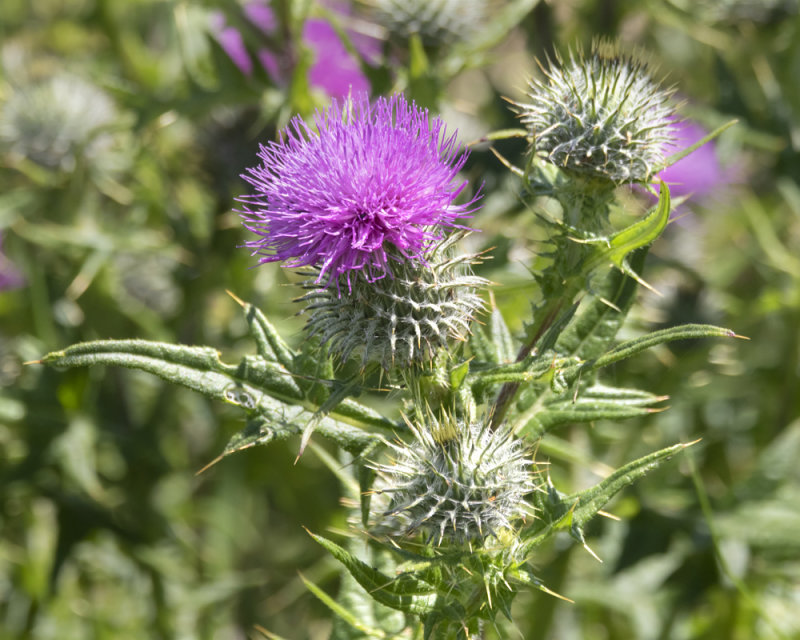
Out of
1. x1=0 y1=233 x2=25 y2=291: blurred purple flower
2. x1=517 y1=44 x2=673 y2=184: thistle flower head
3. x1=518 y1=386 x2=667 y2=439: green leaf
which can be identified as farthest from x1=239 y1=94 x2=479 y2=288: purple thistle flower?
x1=0 y1=233 x2=25 y2=291: blurred purple flower

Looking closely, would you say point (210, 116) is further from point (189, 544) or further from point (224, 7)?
point (189, 544)

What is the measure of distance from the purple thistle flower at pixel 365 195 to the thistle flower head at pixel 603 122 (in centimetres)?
35

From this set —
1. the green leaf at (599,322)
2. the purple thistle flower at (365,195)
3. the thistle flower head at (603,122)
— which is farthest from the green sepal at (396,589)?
the thistle flower head at (603,122)

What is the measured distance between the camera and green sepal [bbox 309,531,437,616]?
2.02 meters

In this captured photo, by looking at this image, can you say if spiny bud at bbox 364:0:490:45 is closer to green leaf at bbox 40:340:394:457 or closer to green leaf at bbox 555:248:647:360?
green leaf at bbox 555:248:647:360

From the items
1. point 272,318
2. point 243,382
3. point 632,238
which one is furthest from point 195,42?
point 632,238

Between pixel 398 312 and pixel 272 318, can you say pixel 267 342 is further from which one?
pixel 272 318

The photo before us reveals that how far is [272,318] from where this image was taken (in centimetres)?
450

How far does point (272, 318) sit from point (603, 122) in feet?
8.18

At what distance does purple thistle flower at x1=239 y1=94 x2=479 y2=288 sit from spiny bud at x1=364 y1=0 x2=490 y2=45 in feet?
6.94

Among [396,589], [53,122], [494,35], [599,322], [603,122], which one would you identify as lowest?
[396,589]

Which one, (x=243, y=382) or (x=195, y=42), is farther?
(x=195, y=42)

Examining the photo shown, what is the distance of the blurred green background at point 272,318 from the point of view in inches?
160

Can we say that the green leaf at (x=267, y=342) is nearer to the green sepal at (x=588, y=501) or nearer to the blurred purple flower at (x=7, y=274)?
the green sepal at (x=588, y=501)
